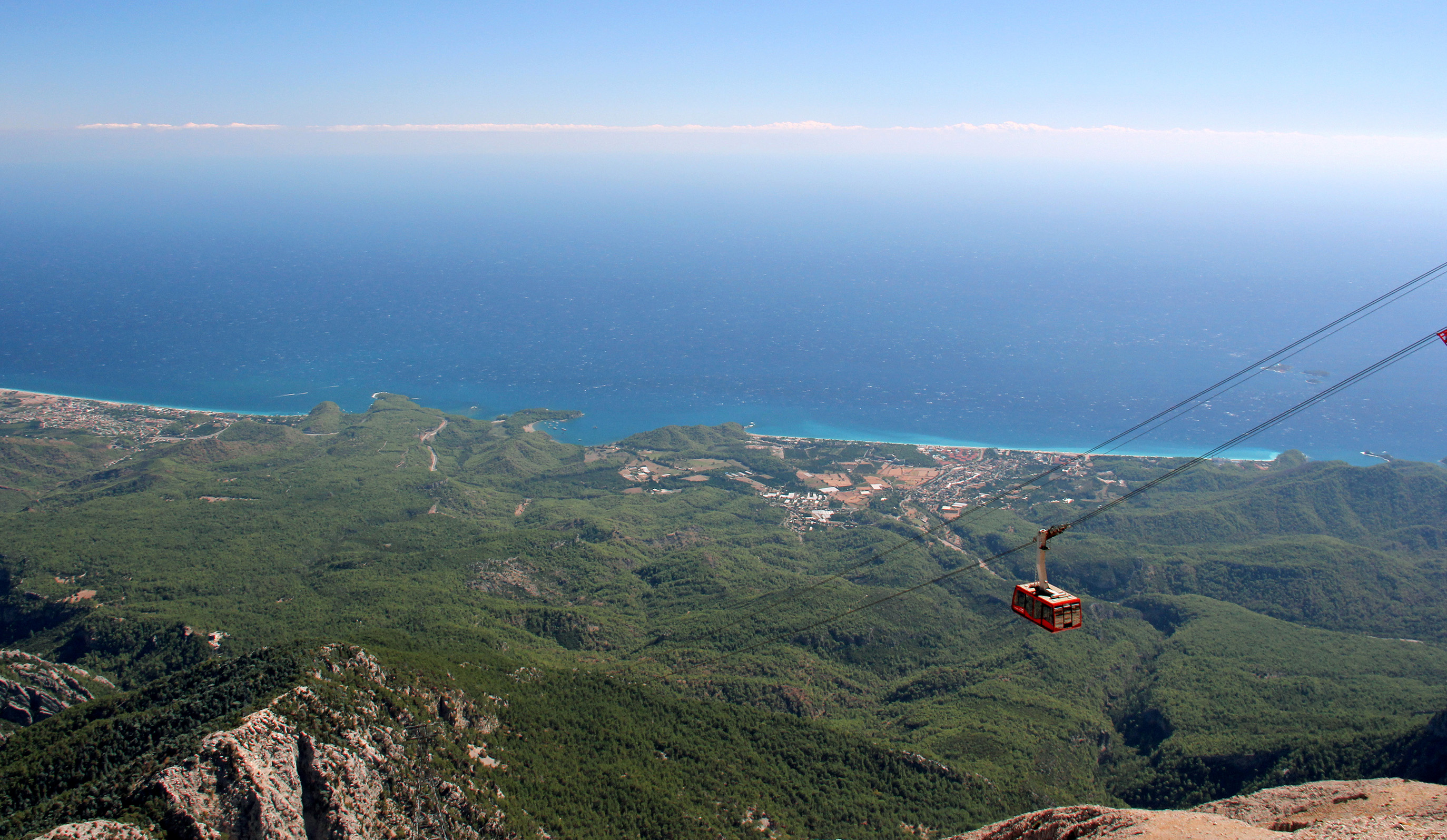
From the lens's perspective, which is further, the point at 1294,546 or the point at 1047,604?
the point at 1294,546

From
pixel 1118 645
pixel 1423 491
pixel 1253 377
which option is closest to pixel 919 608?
pixel 1118 645

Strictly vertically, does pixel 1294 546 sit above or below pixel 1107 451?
below

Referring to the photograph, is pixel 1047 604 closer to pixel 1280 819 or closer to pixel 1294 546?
pixel 1280 819

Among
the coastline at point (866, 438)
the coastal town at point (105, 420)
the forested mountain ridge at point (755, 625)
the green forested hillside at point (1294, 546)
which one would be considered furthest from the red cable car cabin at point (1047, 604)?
the coastal town at point (105, 420)

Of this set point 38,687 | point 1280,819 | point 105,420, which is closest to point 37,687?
point 38,687

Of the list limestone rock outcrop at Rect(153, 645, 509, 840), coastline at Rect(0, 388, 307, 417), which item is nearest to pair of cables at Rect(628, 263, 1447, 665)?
limestone rock outcrop at Rect(153, 645, 509, 840)

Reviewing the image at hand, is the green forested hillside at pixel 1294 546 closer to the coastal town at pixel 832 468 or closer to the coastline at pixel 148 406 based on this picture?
the coastal town at pixel 832 468

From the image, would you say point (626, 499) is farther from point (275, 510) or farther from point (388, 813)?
point (388, 813)
